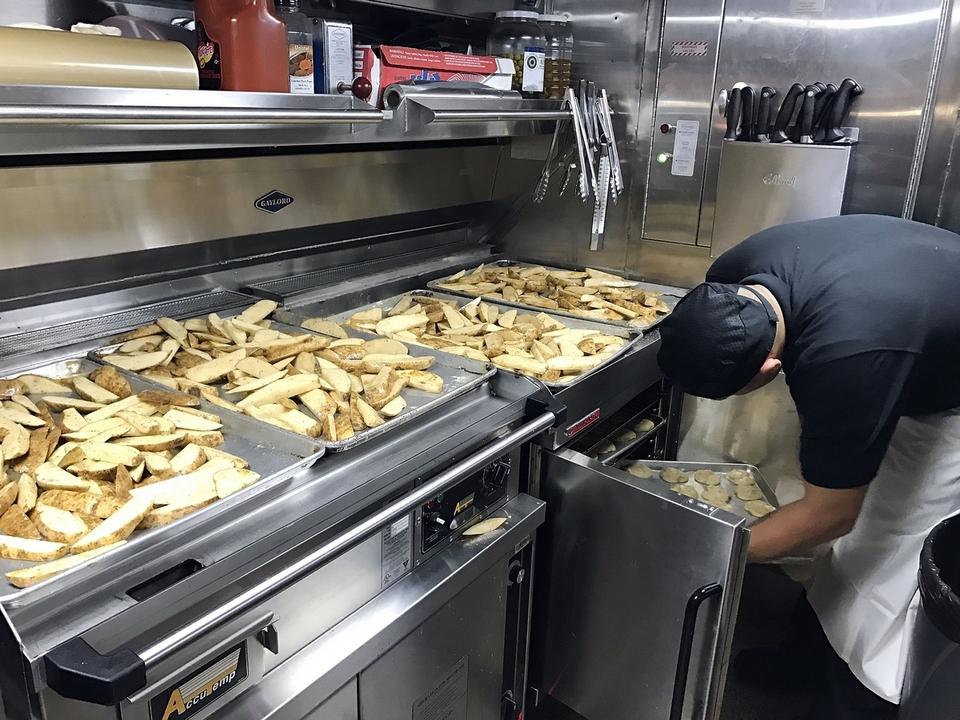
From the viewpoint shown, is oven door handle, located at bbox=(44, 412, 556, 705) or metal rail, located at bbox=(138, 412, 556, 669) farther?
metal rail, located at bbox=(138, 412, 556, 669)

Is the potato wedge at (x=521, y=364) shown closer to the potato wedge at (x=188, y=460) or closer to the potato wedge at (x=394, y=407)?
the potato wedge at (x=394, y=407)

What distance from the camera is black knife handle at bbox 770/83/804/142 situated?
2148 millimetres

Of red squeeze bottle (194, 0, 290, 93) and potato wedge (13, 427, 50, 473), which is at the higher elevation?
red squeeze bottle (194, 0, 290, 93)

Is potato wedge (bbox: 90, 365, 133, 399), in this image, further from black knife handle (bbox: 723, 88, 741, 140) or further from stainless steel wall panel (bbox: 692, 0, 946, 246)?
stainless steel wall panel (bbox: 692, 0, 946, 246)

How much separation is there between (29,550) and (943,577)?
1610 mm

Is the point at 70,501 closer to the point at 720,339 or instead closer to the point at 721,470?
the point at 720,339

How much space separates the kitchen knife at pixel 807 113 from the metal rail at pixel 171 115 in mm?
1247

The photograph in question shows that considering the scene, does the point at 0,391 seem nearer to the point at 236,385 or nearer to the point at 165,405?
the point at 165,405

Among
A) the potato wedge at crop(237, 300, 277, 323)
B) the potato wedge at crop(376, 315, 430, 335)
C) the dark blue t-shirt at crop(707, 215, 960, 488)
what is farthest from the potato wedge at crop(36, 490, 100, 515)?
the dark blue t-shirt at crop(707, 215, 960, 488)

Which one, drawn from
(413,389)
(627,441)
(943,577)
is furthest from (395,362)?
(943,577)

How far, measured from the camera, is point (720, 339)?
1.45 m

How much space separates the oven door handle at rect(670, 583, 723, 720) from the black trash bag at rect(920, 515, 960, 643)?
348 mm

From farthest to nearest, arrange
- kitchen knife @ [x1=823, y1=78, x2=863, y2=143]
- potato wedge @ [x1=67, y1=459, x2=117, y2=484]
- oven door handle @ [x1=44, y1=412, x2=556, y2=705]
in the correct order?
kitchen knife @ [x1=823, y1=78, x2=863, y2=143], potato wedge @ [x1=67, y1=459, x2=117, y2=484], oven door handle @ [x1=44, y1=412, x2=556, y2=705]

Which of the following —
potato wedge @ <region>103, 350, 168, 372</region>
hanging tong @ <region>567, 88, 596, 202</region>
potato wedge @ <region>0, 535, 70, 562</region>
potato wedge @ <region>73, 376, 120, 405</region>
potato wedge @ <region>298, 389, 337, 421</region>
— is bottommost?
potato wedge @ <region>0, 535, 70, 562</region>
